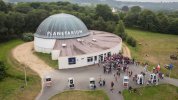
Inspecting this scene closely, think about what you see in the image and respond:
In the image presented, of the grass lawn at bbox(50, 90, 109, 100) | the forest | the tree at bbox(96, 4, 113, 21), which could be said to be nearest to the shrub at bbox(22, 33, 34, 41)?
the forest

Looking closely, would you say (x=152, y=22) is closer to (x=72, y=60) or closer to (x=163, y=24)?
(x=163, y=24)

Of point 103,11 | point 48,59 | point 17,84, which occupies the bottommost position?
point 17,84

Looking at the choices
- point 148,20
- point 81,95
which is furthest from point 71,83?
point 148,20

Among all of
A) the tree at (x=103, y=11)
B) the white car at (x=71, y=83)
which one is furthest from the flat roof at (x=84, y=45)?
the tree at (x=103, y=11)

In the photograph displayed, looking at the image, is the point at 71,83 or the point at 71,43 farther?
the point at 71,43

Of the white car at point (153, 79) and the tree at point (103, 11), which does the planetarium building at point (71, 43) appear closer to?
the white car at point (153, 79)

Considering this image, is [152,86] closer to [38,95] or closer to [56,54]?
[38,95]

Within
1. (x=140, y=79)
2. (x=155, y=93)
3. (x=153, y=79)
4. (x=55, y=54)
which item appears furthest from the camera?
(x=55, y=54)
